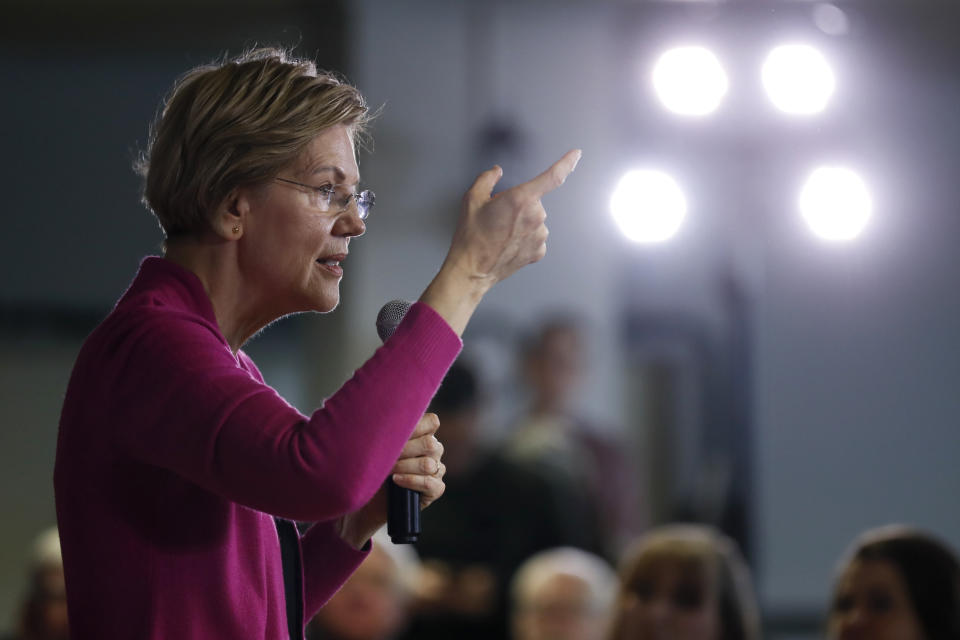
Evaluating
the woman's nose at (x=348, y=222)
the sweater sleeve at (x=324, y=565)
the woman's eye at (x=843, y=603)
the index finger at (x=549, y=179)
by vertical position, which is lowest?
the woman's eye at (x=843, y=603)

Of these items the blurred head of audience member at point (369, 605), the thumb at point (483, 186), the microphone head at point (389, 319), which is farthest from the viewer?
the blurred head of audience member at point (369, 605)

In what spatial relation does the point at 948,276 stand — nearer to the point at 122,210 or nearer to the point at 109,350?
the point at 122,210

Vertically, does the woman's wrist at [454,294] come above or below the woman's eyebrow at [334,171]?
below

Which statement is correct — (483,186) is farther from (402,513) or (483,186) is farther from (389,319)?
(402,513)

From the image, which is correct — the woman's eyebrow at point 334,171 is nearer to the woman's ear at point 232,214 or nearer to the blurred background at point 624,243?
the woman's ear at point 232,214

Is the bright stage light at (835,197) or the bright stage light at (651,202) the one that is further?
the bright stage light at (651,202)

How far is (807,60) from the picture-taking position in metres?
3.98

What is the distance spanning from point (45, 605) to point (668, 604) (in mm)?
1424

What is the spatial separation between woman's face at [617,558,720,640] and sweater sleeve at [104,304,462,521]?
5.47 ft

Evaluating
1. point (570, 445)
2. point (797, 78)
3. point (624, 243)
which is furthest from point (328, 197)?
point (624, 243)

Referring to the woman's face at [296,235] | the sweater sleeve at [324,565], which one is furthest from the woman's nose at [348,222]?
the sweater sleeve at [324,565]

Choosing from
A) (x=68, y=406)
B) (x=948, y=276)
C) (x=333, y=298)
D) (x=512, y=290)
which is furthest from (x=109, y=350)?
(x=948, y=276)

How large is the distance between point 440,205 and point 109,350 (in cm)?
378

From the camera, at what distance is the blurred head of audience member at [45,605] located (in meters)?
2.97
